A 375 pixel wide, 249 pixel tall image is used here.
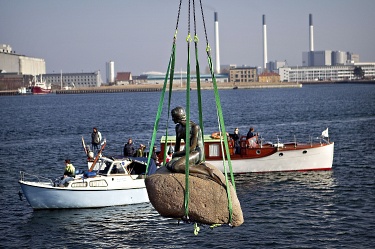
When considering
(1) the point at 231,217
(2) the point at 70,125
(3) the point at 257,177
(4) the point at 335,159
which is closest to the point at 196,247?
(1) the point at 231,217

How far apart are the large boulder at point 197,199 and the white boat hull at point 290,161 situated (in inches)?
1105

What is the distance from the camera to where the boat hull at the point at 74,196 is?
33.2 metres

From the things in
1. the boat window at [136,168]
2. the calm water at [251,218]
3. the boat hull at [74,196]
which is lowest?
the calm water at [251,218]

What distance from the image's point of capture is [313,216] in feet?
106

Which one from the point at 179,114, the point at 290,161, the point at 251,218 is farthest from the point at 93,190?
the point at 179,114

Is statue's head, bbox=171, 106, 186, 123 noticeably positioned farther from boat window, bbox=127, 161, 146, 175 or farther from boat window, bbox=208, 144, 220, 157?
boat window, bbox=208, 144, 220, 157

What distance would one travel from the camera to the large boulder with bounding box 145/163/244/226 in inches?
611

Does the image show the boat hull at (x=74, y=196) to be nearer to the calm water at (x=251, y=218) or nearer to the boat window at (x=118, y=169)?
the calm water at (x=251, y=218)

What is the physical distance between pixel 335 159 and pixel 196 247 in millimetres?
26871

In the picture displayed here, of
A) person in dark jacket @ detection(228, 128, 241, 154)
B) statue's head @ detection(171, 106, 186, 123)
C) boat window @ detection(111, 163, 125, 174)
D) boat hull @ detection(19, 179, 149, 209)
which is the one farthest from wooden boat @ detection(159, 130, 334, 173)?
statue's head @ detection(171, 106, 186, 123)

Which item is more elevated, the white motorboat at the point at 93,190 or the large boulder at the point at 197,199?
the large boulder at the point at 197,199

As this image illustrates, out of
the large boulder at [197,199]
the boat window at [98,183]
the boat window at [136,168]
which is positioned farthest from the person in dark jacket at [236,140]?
the large boulder at [197,199]

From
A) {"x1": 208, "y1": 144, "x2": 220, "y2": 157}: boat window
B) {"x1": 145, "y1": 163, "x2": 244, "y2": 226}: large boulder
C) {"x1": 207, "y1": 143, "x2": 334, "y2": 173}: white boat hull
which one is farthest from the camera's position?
{"x1": 207, "y1": 143, "x2": 334, "y2": 173}: white boat hull

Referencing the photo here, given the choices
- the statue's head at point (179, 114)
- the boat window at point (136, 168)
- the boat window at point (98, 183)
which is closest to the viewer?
the statue's head at point (179, 114)
